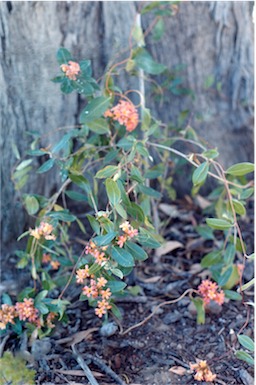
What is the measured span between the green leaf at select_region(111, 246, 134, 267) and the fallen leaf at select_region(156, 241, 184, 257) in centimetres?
65

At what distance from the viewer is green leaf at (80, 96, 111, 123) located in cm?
172

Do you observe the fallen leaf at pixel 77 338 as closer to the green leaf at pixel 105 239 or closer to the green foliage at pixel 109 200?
the green foliage at pixel 109 200

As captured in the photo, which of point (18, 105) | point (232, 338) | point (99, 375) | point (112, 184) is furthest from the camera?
point (18, 105)

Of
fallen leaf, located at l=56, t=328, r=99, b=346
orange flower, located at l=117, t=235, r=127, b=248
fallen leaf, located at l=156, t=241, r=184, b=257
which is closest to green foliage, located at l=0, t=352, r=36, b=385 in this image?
fallen leaf, located at l=56, t=328, r=99, b=346

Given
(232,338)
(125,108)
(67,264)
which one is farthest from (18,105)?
(232,338)

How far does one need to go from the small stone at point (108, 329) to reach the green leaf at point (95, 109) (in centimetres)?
61

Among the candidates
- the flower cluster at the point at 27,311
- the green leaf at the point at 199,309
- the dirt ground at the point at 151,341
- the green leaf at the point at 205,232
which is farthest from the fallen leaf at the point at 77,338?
the green leaf at the point at 205,232

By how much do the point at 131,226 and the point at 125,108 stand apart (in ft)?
1.34

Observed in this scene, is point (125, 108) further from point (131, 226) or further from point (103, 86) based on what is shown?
point (131, 226)

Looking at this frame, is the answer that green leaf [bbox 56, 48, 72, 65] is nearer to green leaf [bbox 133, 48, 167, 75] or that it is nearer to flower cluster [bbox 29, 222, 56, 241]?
green leaf [bbox 133, 48, 167, 75]

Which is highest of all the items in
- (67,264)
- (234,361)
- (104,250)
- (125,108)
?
(125,108)

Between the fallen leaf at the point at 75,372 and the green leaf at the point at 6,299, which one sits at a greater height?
the green leaf at the point at 6,299

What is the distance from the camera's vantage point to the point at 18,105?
203cm

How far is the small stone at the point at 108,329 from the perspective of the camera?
1.73 metres
